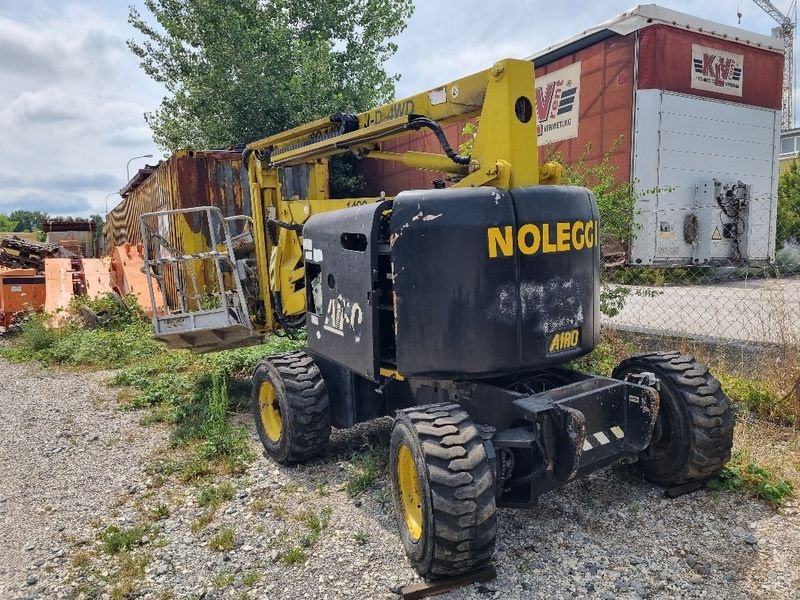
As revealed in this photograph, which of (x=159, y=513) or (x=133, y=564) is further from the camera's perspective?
(x=159, y=513)

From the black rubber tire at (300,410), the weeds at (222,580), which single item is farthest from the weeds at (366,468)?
the weeds at (222,580)

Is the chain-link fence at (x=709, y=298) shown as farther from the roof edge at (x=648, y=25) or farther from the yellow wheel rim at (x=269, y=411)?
the yellow wheel rim at (x=269, y=411)

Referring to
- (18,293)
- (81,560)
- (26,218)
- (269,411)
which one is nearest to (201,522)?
(81,560)

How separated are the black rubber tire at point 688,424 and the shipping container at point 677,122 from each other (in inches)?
131

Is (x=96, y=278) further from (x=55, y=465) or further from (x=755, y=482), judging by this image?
(x=755, y=482)

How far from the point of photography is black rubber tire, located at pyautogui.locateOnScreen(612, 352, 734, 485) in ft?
11.9

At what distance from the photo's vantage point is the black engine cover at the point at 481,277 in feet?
10.7

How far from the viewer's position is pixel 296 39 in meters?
16.5

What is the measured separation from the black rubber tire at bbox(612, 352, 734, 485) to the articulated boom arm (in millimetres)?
1442

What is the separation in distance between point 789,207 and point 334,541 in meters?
16.4

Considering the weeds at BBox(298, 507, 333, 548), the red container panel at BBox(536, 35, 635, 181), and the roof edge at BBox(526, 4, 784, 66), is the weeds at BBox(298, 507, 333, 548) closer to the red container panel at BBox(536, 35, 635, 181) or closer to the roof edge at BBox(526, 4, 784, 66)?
the red container panel at BBox(536, 35, 635, 181)

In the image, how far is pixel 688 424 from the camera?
12.0 feet

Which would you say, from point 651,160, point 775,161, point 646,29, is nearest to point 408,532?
point 651,160

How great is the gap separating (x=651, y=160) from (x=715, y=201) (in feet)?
4.11
